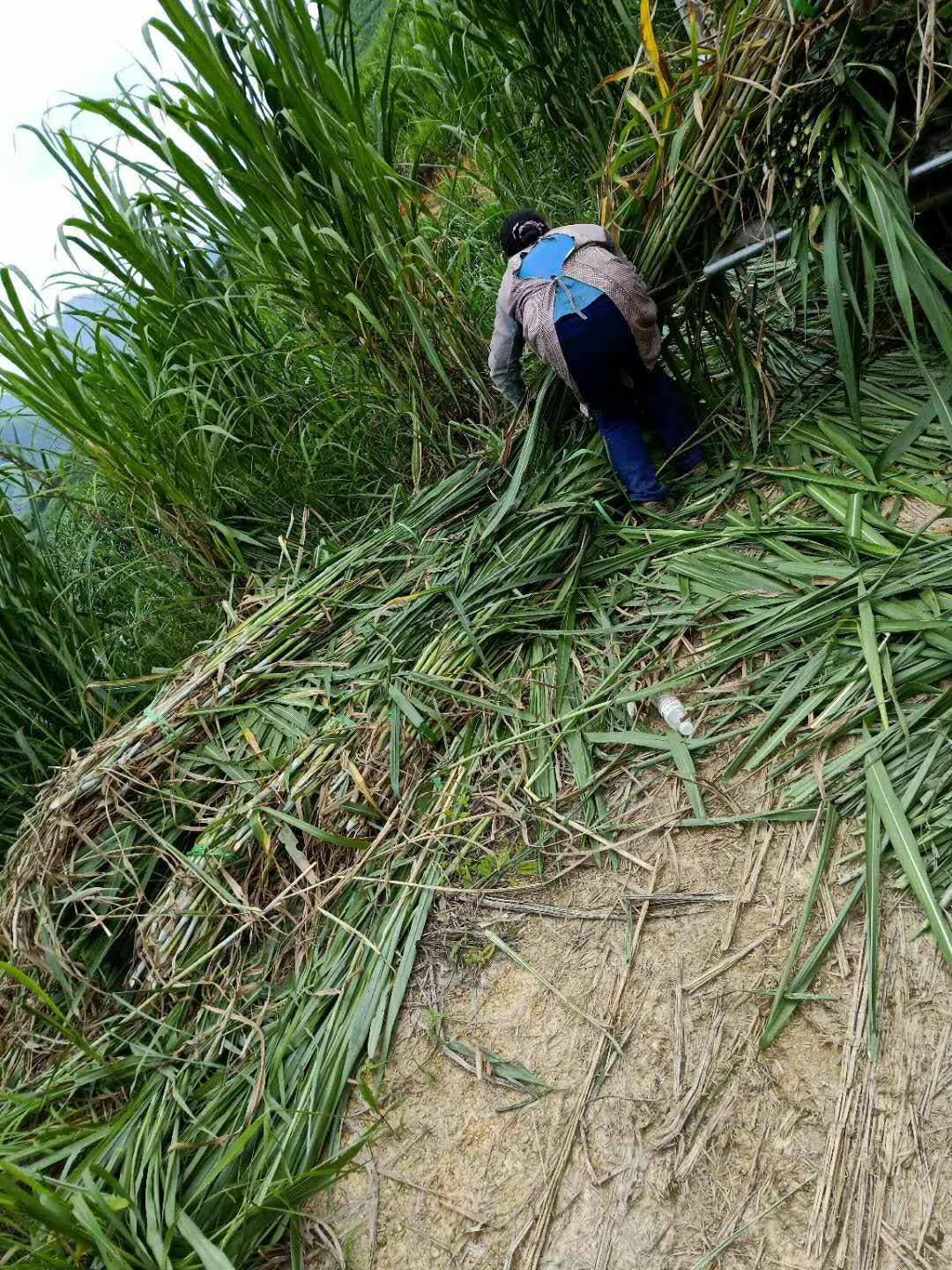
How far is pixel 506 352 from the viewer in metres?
2.54

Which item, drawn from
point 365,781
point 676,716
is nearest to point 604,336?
point 676,716

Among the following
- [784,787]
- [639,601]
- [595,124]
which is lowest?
[784,787]

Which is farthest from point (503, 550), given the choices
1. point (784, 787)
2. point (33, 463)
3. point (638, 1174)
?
point (33, 463)

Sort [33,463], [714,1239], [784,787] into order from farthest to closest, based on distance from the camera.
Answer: [33,463] → [784,787] → [714,1239]

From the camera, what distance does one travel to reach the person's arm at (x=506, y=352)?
2494mm

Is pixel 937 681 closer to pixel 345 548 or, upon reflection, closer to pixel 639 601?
pixel 639 601

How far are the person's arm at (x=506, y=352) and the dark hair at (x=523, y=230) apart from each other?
0.59ft

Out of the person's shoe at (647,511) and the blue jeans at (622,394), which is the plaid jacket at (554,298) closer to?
the blue jeans at (622,394)

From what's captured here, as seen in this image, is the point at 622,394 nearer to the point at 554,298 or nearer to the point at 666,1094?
the point at 554,298

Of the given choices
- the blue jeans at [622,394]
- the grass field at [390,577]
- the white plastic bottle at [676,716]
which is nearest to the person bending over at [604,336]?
the blue jeans at [622,394]

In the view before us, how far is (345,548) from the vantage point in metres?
2.67

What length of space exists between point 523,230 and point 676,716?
166cm

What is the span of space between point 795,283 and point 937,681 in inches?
55.3

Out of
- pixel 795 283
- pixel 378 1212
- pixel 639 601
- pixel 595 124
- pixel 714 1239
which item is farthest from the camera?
pixel 595 124
